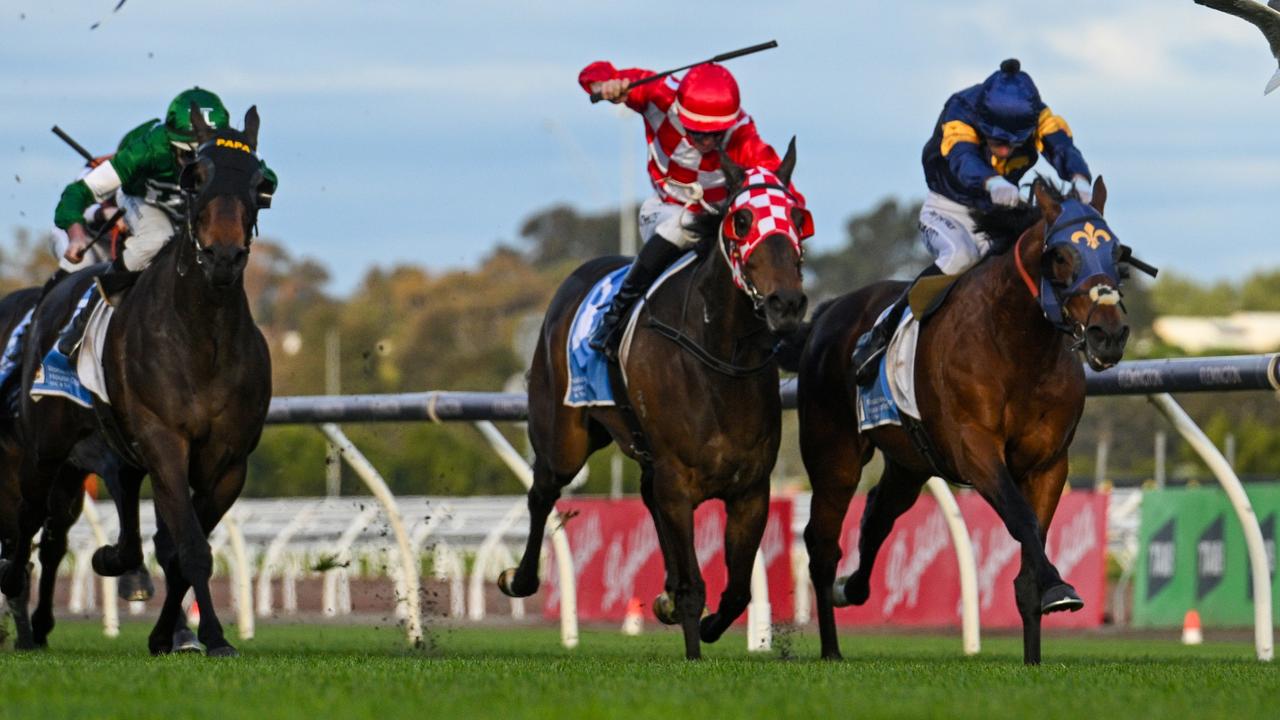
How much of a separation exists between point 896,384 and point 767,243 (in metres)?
0.93

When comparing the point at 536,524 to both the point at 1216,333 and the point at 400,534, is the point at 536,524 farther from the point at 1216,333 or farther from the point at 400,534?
the point at 1216,333

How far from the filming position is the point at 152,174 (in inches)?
355

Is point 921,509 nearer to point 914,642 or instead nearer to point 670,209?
point 914,642

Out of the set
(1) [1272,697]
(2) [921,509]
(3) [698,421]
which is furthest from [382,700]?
(2) [921,509]

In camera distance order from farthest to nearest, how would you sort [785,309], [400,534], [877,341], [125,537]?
[400,534], [125,537], [877,341], [785,309]

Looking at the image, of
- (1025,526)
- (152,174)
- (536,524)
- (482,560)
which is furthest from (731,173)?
(482,560)

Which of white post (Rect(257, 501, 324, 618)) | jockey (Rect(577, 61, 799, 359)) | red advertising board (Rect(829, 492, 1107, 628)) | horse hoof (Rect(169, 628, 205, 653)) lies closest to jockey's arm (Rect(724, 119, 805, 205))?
jockey (Rect(577, 61, 799, 359))

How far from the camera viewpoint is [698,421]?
8.09 m

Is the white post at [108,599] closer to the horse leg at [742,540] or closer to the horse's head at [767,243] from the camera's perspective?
the horse leg at [742,540]

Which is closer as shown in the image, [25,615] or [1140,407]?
[25,615]

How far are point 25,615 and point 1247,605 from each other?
858 cm

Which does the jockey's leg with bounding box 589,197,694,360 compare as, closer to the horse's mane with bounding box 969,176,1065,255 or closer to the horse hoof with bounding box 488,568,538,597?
the horse's mane with bounding box 969,176,1065,255

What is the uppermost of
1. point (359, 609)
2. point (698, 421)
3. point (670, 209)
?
point (670, 209)

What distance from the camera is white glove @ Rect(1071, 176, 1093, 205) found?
309 inches
